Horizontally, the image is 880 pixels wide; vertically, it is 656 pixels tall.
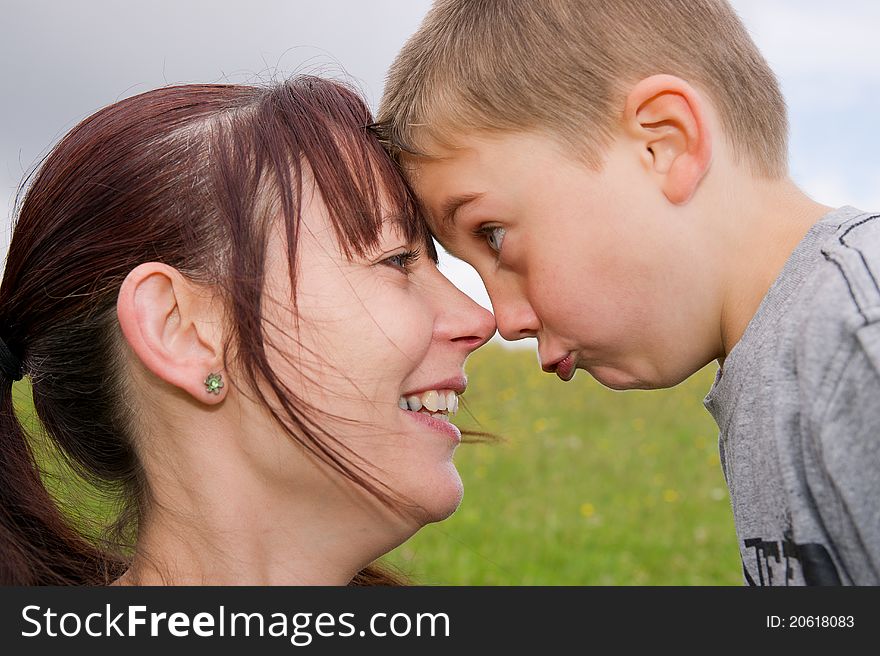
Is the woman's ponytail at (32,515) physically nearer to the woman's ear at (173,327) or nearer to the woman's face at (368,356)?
the woman's ear at (173,327)

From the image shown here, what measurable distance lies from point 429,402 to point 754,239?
2.63 feet

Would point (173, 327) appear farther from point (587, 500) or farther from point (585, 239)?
point (587, 500)

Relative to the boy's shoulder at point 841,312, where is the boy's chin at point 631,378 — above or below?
above

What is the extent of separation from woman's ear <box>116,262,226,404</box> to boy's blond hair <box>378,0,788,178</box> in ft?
1.98

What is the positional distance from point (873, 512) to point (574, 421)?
655cm

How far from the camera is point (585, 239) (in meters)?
2.19

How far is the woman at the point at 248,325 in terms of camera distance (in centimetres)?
208

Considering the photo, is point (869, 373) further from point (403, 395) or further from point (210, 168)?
point (210, 168)

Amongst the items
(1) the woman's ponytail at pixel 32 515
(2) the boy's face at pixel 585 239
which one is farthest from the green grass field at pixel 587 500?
(2) the boy's face at pixel 585 239

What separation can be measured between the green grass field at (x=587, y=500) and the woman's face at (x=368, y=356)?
6.73ft

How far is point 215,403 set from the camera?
2139 millimetres

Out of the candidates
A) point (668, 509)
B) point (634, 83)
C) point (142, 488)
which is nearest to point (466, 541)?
point (668, 509)

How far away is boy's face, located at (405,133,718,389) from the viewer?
2.18 metres

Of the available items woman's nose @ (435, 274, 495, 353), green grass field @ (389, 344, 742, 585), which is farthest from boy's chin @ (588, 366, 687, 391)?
green grass field @ (389, 344, 742, 585)
